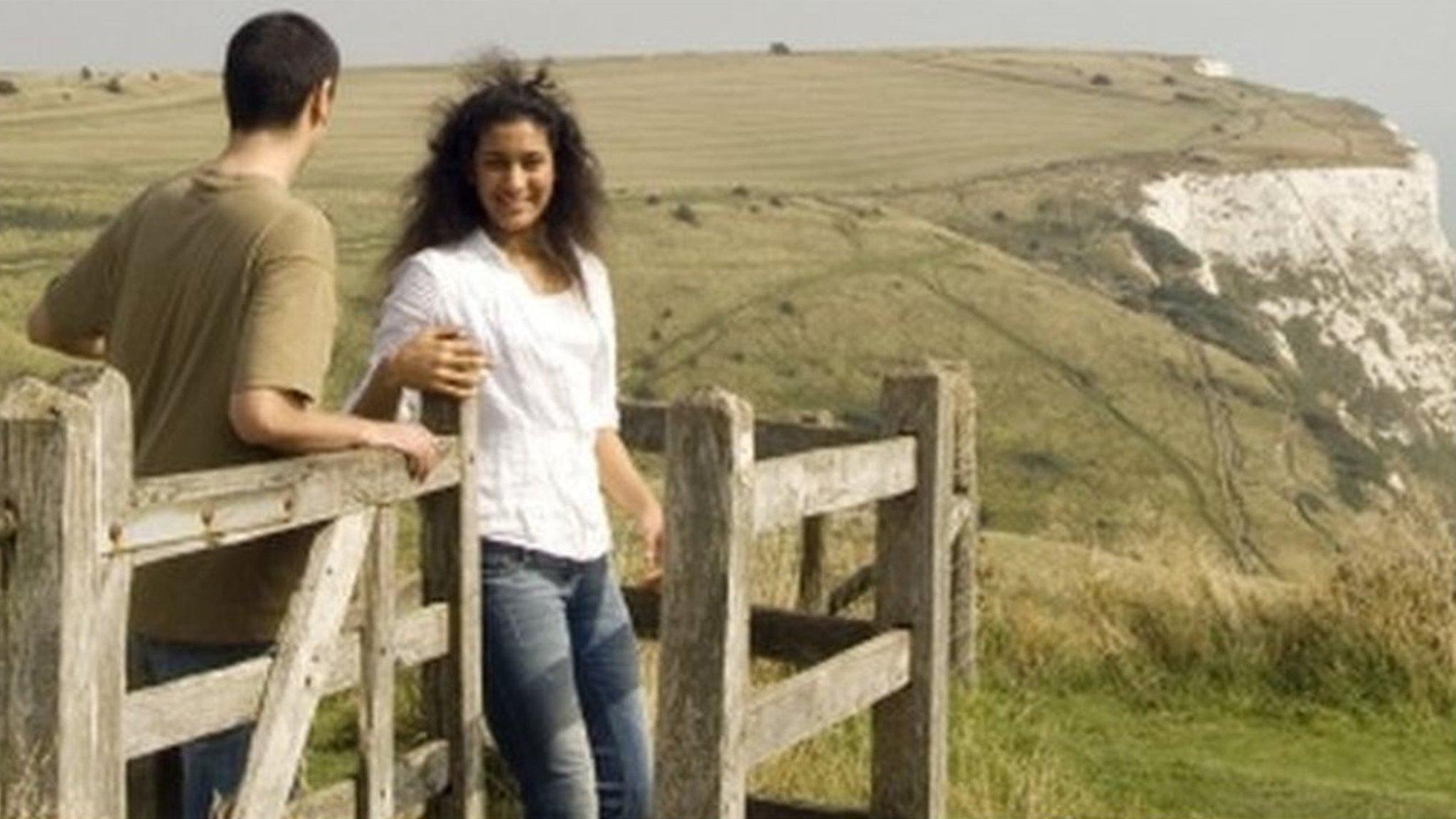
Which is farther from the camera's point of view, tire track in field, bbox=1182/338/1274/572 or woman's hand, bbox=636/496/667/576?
tire track in field, bbox=1182/338/1274/572

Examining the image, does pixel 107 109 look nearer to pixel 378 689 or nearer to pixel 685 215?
pixel 685 215

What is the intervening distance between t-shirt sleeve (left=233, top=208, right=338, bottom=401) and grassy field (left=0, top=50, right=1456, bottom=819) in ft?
3.31

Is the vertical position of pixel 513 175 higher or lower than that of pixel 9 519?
higher

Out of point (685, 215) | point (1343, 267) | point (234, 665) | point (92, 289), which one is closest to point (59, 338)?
point (92, 289)

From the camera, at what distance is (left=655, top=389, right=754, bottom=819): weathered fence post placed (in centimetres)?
493

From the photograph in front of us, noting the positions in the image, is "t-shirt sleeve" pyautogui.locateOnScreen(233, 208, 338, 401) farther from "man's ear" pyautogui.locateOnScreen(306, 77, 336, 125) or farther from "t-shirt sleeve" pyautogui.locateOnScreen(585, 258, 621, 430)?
"t-shirt sleeve" pyautogui.locateOnScreen(585, 258, 621, 430)

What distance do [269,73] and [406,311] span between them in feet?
2.32

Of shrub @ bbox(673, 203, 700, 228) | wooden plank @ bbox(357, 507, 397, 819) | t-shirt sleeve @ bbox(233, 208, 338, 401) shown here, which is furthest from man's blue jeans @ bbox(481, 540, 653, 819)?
shrub @ bbox(673, 203, 700, 228)

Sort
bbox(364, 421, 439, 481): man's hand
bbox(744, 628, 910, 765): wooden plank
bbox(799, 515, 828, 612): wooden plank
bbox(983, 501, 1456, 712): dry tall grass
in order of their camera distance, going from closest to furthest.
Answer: bbox(364, 421, 439, 481): man's hand < bbox(744, 628, 910, 765): wooden plank < bbox(799, 515, 828, 612): wooden plank < bbox(983, 501, 1456, 712): dry tall grass

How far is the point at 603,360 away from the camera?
5223 mm

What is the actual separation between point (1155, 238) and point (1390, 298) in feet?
43.9

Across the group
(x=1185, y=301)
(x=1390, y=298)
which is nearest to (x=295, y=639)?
(x=1185, y=301)

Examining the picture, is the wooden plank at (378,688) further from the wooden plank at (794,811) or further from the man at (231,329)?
the wooden plank at (794,811)

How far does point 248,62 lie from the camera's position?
4531mm
